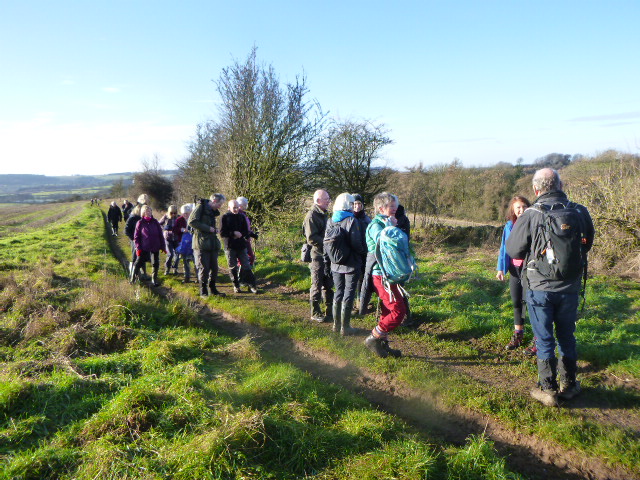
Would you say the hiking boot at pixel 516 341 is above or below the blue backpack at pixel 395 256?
below

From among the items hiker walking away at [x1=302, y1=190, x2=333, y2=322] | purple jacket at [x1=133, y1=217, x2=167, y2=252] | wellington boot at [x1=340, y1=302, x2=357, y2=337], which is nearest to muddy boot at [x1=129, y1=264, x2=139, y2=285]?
purple jacket at [x1=133, y1=217, x2=167, y2=252]

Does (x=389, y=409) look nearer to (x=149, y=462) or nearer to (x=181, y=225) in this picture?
(x=149, y=462)

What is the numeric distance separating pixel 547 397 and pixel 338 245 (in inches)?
123

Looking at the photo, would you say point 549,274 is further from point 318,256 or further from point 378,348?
point 318,256

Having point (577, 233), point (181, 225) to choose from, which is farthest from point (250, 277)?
point (577, 233)

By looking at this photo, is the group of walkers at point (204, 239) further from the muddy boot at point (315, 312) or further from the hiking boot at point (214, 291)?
the muddy boot at point (315, 312)

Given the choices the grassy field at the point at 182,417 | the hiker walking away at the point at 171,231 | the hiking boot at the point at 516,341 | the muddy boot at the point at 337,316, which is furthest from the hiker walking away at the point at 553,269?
the hiker walking away at the point at 171,231

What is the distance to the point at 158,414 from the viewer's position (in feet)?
11.4

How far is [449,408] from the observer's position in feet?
13.1

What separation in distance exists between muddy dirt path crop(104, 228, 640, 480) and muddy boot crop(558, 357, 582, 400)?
139 mm

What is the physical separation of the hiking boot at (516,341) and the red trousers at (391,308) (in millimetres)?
1614

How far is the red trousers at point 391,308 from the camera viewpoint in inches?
192

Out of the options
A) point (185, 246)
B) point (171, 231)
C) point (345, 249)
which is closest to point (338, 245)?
point (345, 249)

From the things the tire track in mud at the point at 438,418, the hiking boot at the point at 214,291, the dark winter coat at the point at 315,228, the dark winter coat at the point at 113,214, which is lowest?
the tire track in mud at the point at 438,418
